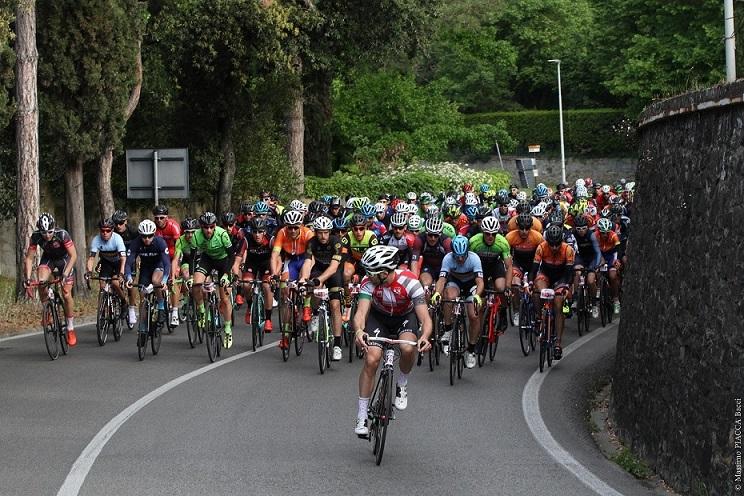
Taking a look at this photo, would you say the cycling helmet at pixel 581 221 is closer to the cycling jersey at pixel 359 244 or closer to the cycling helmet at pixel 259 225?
the cycling jersey at pixel 359 244

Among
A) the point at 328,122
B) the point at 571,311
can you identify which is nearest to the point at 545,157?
the point at 328,122

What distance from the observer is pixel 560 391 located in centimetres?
1512

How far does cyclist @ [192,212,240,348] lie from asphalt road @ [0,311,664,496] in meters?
0.55

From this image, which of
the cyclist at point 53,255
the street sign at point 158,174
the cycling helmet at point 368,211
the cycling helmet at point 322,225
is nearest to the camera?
the cycling helmet at point 322,225

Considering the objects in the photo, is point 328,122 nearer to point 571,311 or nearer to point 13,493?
point 571,311

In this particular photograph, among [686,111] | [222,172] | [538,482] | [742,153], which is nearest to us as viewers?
[742,153]

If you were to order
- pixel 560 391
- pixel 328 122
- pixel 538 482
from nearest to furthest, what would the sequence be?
pixel 538 482
pixel 560 391
pixel 328 122

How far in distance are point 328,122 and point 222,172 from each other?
51.0 feet

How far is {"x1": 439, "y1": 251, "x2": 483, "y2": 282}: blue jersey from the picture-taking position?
52.3 feet

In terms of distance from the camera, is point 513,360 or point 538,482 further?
point 513,360

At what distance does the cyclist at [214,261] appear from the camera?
17469 millimetres

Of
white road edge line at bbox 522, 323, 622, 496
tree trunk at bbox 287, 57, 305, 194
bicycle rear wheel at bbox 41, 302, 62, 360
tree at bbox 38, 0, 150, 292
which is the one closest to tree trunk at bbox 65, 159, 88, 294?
tree at bbox 38, 0, 150, 292

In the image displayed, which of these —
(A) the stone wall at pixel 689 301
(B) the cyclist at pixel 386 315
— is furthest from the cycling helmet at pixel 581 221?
(B) the cyclist at pixel 386 315

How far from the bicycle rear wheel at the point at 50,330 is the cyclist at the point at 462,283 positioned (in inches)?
191
